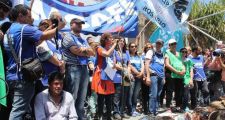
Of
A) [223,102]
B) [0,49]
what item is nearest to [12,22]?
[0,49]

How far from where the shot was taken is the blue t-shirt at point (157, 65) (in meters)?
8.21

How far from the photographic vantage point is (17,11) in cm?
451

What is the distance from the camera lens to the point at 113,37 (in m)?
7.02

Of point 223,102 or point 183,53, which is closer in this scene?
point 223,102

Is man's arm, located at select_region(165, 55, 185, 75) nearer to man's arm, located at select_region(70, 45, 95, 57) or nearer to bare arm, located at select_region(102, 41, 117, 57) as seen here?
bare arm, located at select_region(102, 41, 117, 57)

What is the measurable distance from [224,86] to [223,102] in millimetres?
3664

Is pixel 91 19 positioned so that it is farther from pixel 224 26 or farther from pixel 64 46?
pixel 224 26

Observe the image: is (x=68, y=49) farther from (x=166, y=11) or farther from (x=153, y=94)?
(x=166, y=11)

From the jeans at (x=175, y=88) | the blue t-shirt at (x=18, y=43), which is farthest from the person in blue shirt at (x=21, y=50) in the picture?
the jeans at (x=175, y=88)

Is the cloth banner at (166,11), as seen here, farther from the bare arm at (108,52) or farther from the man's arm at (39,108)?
the man's arm at (39,108)

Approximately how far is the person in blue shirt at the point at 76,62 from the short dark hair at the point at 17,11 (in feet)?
3.74

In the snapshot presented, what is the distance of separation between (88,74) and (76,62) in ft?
1.19

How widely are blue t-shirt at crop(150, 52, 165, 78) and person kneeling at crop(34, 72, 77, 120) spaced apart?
3.50 meters

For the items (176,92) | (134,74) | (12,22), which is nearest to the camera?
(12,22)
